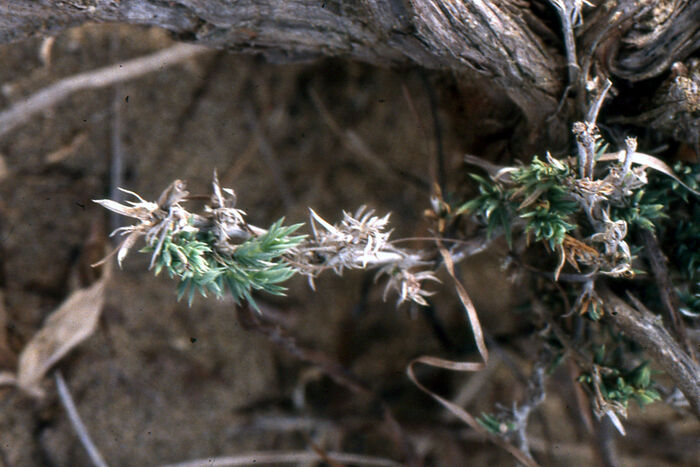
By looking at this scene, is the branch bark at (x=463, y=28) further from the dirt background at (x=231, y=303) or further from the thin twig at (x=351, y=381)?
the thin twig at (x=351, y=381)

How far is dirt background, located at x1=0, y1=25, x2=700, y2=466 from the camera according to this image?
57.3 inches

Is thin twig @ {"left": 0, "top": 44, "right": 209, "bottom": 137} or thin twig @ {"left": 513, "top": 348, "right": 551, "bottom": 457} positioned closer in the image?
thin twig @ {"left": 513, "top": 348, "right": 551, "bottom": 457}

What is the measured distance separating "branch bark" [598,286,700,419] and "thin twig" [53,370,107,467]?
131cm

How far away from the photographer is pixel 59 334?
4.62ft

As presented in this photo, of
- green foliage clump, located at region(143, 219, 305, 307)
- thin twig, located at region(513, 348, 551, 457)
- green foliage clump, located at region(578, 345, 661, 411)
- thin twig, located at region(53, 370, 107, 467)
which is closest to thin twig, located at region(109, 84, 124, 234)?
thin twig, located at region(53, 370, 107, 467)

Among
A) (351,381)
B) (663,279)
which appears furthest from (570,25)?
(351,381)

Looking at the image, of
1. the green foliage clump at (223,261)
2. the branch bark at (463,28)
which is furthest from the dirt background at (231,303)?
the green foliage clump at (223,261)

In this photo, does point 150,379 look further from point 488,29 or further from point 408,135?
point 488,29

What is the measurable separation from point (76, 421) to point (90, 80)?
91cm

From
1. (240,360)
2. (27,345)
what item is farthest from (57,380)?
(240,360)

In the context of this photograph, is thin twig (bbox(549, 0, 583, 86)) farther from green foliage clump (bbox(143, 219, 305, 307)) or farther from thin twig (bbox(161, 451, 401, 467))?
thin twig (bbox(161, 451, 401, 467))

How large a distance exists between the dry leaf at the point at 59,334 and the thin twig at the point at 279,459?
43 centimetres

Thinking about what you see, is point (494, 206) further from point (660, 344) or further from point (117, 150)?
point (117, 150)

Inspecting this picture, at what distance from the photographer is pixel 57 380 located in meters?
1.43
